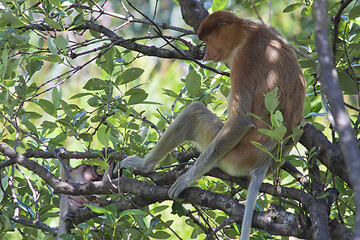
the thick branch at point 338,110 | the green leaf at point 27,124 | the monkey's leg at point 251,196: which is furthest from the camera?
the green leaf at point 27,124

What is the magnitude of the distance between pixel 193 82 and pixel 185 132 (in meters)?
0.30

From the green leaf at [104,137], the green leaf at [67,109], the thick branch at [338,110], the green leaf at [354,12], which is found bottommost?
the green leaf at [104,137]

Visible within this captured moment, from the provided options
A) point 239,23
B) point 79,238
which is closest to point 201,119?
point 239,23

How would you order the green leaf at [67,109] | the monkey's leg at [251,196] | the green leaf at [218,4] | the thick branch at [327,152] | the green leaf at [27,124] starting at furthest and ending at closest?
the green leaf at [218,4]
the green leaf at [27,124]
the green leaf at [67,109]
the thick branch at [327,152]
the monkey's leg at [251,196]

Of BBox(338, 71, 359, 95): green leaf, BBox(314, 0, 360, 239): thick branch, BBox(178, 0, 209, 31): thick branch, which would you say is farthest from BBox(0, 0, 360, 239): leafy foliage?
BBox(314, 0, 360, 239): thick branch

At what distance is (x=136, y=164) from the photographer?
2.68 metres

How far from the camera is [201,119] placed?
2.65m

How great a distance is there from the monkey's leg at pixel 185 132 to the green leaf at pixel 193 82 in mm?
65

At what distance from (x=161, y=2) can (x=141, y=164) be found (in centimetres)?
1093

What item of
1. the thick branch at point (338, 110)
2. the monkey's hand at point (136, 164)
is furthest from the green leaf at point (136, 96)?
the thick branch at point (338, 110)

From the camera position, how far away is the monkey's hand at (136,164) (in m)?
2.60

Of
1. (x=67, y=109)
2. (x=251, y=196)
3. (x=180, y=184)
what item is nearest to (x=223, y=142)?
(x=180, y=184)

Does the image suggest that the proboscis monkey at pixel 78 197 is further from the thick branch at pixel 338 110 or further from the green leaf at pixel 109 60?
the thick branch at pixel 338 110

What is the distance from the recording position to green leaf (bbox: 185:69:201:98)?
8.27 feet
